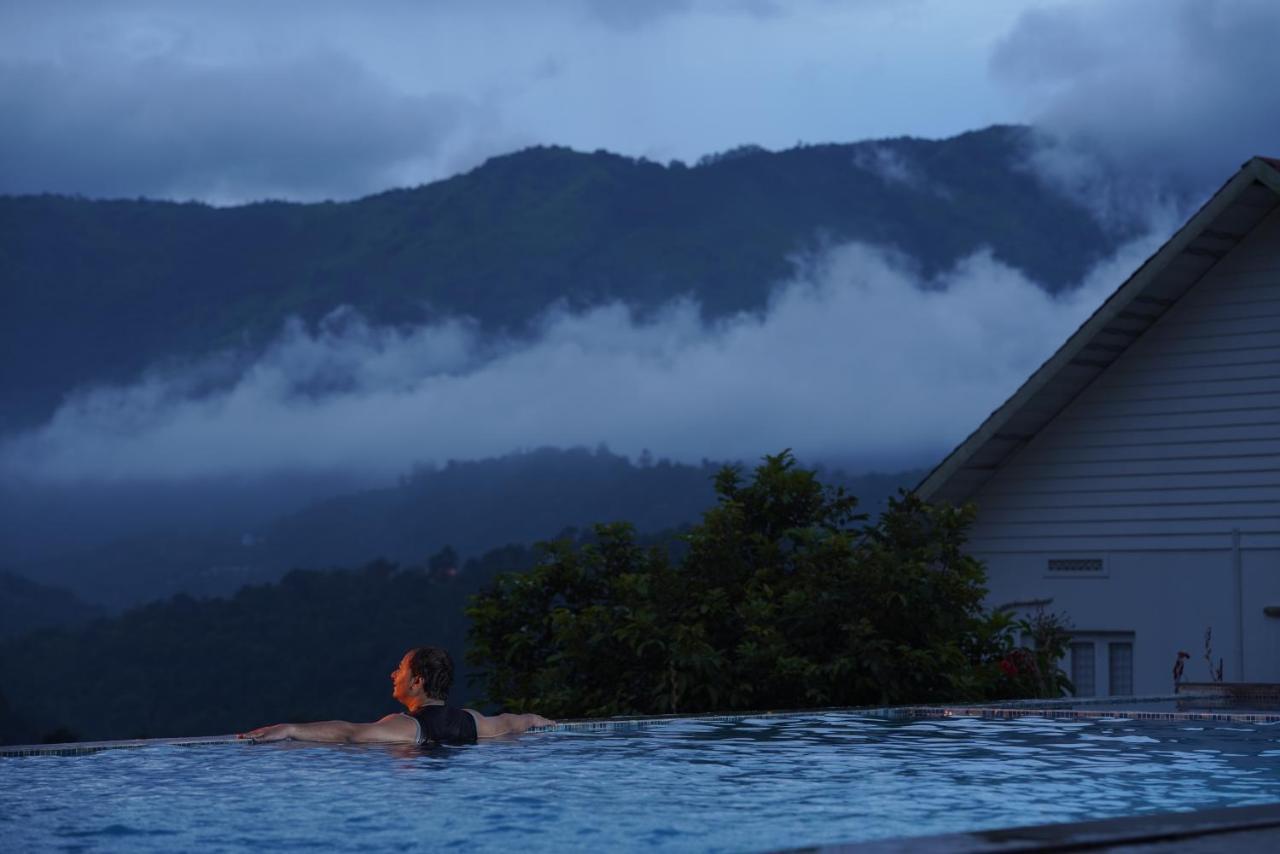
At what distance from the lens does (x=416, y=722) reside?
13508 mm

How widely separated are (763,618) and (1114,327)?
7.72 metres

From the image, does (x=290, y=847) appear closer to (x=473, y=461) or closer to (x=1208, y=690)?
(x=1208, y=690)

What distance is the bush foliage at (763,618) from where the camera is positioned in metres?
16.8

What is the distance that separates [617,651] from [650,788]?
20.0 feet

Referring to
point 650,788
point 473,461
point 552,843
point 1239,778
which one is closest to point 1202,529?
point 1239,778

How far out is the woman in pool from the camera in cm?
1305

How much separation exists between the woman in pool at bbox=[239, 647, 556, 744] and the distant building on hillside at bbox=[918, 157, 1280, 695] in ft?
34.9

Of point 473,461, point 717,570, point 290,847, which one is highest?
point 473,461

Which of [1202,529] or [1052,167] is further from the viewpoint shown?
[1052,167]

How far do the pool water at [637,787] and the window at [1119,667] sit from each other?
7578 millimetres

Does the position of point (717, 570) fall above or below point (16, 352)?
below

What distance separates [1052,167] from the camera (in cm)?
19350

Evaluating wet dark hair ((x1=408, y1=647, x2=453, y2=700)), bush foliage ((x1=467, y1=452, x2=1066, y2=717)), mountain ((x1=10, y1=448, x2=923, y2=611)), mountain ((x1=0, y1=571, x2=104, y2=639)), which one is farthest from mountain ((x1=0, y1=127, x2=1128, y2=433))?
wet dark hair ((x1=408, y1=647, x2=453, y2=700))

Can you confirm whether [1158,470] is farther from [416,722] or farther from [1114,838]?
[1114,838]
